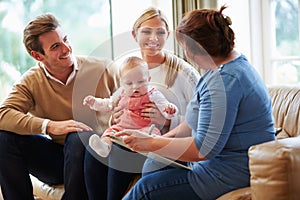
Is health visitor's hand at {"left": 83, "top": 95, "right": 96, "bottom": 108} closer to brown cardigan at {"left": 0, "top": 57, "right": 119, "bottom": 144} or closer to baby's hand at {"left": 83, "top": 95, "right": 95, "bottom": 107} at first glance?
baby's hand at {"left": 83, "top": 95, "right": 95, "bottom": 107}

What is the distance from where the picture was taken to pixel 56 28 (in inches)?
90.9

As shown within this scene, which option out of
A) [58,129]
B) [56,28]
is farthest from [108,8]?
[58,129]

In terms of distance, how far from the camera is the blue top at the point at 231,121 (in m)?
1.51

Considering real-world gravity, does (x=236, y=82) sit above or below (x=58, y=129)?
above

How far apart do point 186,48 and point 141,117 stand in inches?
21.6

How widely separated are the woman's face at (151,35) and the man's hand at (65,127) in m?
0.43

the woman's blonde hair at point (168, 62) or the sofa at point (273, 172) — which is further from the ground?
the woman's blonde hair at point (168, 62)

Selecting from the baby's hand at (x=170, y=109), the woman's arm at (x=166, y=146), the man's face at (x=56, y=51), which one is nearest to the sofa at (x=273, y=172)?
the woman's arm at (x=166, y=146)

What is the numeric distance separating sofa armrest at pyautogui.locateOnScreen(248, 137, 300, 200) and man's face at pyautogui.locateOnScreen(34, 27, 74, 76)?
1185mm

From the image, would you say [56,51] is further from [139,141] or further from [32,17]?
[32,17]

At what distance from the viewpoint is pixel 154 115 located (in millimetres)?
2066

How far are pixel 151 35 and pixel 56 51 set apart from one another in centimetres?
48

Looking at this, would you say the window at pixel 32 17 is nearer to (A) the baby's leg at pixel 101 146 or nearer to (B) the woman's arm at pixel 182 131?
(A) the baby's leg at pixel 101 146

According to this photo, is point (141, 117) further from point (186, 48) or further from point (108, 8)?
point (108, 8)
